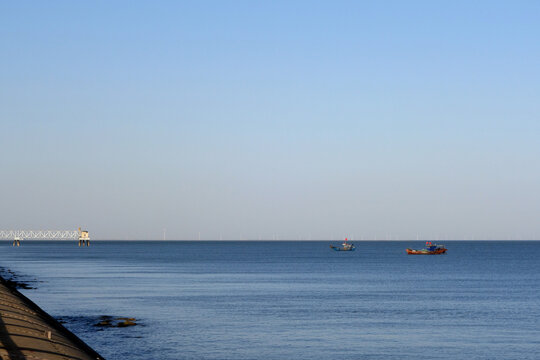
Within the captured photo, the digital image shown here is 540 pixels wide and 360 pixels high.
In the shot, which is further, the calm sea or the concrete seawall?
the calm sea

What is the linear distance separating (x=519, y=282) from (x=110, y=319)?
7705 centimetres

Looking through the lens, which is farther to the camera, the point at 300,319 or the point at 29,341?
the point at 300,319

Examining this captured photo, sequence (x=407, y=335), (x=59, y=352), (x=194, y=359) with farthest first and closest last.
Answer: (x=407, y=335) → (x=194, y=359) → (x=59, y=352)

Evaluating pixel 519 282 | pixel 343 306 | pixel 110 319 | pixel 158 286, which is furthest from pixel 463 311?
pixel 519 282

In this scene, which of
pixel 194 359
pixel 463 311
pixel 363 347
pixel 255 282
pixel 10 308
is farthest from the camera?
pixel 255 282

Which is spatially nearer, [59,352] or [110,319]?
[59,352]

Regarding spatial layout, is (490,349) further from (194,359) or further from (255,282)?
(255,282)

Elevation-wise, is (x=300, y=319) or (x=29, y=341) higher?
(x=29, y=341)

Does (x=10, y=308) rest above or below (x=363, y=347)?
above

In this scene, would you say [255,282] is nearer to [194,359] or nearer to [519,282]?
[519,282]

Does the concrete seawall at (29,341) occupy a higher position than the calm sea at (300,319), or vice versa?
the concrete seawall at (29,341)

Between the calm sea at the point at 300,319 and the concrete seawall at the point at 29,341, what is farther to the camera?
the calm sea at the point at 300,319

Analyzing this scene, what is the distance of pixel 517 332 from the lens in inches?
2164

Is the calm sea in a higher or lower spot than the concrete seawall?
lower
